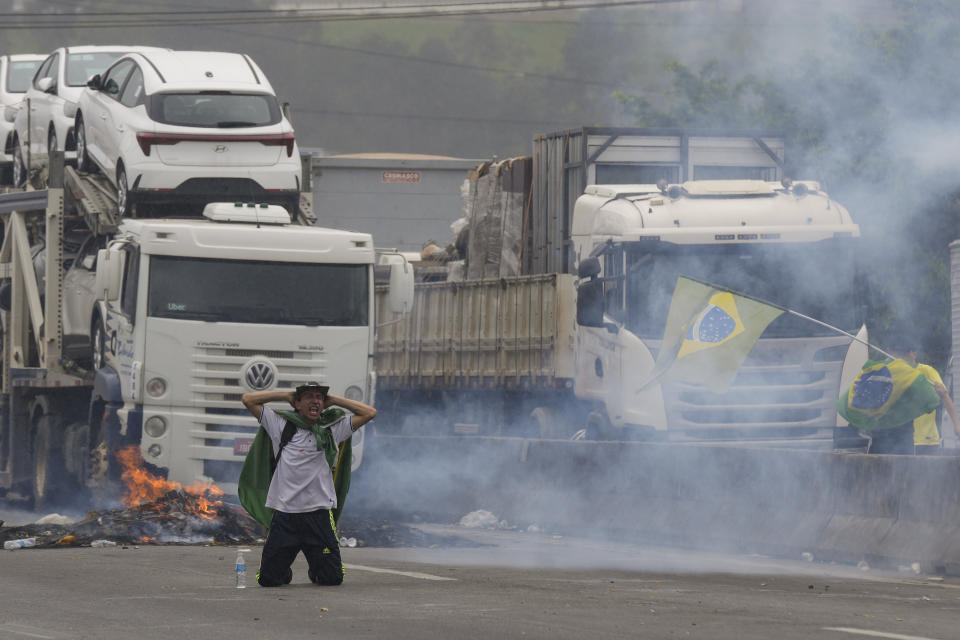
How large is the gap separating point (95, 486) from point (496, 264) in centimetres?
675

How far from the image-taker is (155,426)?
16516 millimetres

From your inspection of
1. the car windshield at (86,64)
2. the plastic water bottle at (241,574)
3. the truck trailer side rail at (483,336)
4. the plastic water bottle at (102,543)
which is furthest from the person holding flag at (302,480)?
the car windshield at (86,64)

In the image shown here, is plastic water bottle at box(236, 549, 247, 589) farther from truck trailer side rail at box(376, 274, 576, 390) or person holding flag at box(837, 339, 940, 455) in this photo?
truck trailer side rail at box(376, 274, 576, 390)

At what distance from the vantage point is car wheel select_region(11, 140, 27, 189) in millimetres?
21406

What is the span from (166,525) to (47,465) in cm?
503

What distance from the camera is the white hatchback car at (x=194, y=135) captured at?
59.0 feet

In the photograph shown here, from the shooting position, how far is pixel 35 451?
20.2 metres

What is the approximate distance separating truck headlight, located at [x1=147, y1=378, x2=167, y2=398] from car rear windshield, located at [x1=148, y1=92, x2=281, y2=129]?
295cm

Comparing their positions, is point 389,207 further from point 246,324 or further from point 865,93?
point 246,324

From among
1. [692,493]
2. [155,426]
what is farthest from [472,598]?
[155,426]

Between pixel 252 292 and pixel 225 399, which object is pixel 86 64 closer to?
pixel 252 292

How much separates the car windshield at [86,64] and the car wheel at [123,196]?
116 inches

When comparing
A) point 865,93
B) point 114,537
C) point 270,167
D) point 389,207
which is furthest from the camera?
point 389,207

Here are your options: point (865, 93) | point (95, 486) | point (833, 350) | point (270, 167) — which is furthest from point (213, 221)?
point (865, 93)
